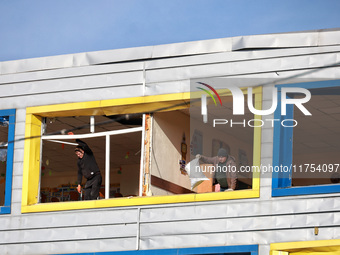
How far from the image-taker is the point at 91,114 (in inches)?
661

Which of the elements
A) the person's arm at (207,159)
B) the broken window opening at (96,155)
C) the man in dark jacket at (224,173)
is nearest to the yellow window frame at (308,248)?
the man in dark jacket at (224,173)

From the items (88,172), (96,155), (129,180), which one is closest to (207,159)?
(88,172)

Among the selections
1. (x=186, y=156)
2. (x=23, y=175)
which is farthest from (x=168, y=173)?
(x=23, y=175)

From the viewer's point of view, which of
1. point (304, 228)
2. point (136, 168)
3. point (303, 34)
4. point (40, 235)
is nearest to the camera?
point (304, 228)

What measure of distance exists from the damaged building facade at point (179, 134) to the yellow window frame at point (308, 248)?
0.06 ft

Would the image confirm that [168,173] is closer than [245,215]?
No

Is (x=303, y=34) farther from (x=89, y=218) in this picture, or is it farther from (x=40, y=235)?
(x=40, y=235)

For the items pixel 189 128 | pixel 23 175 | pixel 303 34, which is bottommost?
pixel 23 175

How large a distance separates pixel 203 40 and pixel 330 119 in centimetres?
429

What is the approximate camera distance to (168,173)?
16.6m

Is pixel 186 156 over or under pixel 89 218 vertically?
over

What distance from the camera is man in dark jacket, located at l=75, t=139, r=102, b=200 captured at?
54.7ft

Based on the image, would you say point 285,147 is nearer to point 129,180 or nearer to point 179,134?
point 179,134

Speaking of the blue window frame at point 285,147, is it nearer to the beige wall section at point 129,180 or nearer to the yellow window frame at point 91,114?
the yellow window frame at point 91,114
